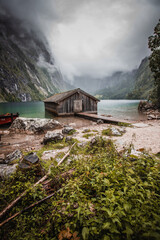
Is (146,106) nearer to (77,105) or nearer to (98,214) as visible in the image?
(77,105)

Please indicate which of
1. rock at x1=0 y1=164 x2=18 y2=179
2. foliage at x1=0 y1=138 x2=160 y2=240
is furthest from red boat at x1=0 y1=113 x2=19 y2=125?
foliage at x1=0 y1=138 x2=160 y2=240

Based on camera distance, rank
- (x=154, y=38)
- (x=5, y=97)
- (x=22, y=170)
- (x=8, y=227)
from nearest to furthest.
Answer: (x=8, y=227) < (x=22, y=170) < (x=154, y=38) < (x=5, y=97)

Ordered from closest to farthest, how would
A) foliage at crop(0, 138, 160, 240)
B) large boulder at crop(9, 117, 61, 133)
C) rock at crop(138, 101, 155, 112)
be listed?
foliage at crop(0, 138, 160, 240)
large boulder at crop(9, 117, 61, 133)
rock at crop(138, 101, 155, 112)

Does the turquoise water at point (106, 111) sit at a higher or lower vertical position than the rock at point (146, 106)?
lower

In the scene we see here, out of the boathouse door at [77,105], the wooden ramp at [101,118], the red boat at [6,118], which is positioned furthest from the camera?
the boathouse door at [77,105]

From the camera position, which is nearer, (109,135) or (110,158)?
(110,158)

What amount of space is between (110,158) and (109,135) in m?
4.77

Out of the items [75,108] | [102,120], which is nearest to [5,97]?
[75,108]

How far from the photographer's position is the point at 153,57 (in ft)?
62.5

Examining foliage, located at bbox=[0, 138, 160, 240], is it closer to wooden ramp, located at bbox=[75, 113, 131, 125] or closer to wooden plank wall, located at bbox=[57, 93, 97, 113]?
wooden ramp, located at bbox=[75, 113, 131, 125]

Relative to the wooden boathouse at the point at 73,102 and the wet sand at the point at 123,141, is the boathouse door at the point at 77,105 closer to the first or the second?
the wooden boathouse at the point at 73,102

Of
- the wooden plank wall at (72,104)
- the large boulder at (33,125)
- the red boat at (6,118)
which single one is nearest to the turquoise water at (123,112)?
the wooden plank wall at (72,104)

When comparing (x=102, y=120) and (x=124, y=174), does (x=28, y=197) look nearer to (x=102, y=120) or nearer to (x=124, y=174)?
(x=124, y=174)

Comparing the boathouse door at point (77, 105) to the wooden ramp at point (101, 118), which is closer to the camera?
the wooden ramp at point (101, 118)
